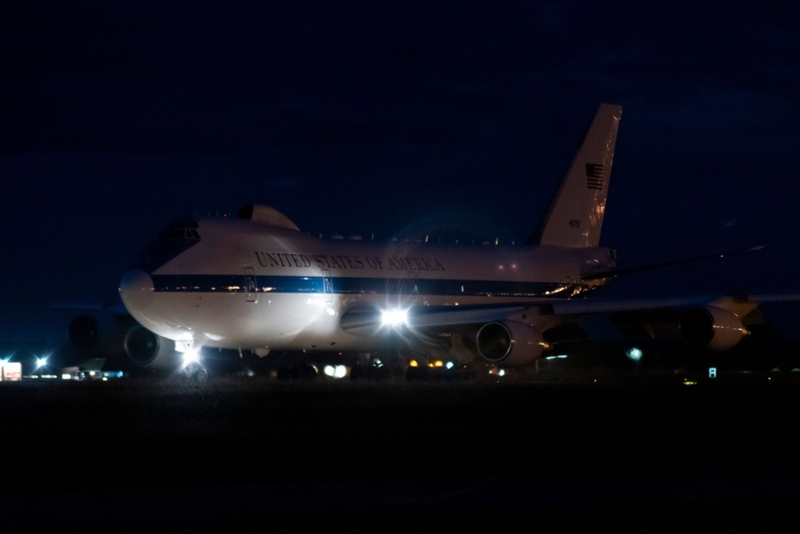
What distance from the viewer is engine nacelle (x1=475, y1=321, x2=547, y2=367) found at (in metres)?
34.4

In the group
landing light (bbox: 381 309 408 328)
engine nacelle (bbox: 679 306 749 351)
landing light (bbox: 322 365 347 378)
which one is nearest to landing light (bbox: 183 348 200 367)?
landing light (bbox: 381 309 408 328)

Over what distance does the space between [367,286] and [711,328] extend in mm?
10766

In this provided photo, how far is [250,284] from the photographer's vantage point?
34.3m

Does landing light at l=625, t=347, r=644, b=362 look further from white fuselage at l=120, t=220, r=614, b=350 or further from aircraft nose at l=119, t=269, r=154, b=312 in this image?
aircraft nose at l=119, t=269, r=154, b=312

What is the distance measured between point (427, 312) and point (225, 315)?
266 inches

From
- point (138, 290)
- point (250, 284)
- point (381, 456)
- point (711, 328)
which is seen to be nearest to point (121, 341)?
point (250, 284)

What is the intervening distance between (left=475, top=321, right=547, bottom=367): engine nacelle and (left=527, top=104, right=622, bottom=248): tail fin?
11243 millimetres

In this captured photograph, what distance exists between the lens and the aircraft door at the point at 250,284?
3419 centimetres

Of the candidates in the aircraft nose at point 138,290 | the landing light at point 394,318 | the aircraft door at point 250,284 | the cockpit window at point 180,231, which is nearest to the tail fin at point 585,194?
the landing light at point 394,318

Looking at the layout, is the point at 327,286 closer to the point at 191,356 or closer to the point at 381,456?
the point at 191,356

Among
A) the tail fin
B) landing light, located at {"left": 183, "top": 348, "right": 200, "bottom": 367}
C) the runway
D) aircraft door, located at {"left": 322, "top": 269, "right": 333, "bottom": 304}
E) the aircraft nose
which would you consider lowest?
the runway

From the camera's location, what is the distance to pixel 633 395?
28391 mm

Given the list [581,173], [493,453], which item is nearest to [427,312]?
[581,173]

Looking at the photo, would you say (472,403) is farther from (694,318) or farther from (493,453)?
(694,318)
